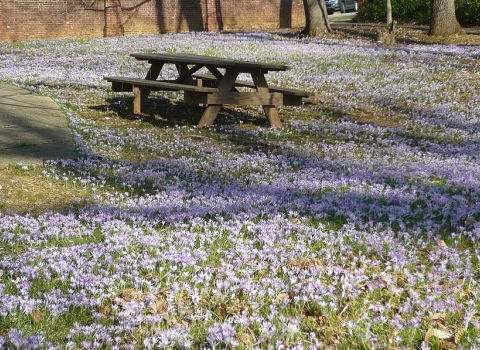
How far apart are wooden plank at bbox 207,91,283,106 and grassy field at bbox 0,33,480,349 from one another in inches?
19.1

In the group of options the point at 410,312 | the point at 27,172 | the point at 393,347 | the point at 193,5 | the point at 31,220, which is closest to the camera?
the point at 393,347

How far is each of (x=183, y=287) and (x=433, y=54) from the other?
16810mm

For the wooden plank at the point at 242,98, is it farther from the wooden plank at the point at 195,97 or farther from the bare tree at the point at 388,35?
the bare tree at the point at 388,35

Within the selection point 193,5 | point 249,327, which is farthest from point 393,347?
point 193,5

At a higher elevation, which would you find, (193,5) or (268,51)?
(193,5)

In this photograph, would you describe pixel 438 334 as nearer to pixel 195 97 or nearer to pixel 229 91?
pixel 229 91

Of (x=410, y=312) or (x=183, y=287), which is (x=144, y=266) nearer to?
(x=183, y=287)

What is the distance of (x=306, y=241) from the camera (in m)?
5.11

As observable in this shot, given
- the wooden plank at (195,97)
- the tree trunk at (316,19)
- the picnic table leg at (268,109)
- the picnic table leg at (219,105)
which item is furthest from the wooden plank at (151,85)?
the tree trunk at (316,19)

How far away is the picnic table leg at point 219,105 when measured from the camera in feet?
33.4

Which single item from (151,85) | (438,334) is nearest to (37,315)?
(438,334)

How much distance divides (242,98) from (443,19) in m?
16.0

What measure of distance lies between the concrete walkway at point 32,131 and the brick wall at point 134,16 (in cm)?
1681

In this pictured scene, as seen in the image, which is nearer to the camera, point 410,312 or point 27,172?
point 410,312
